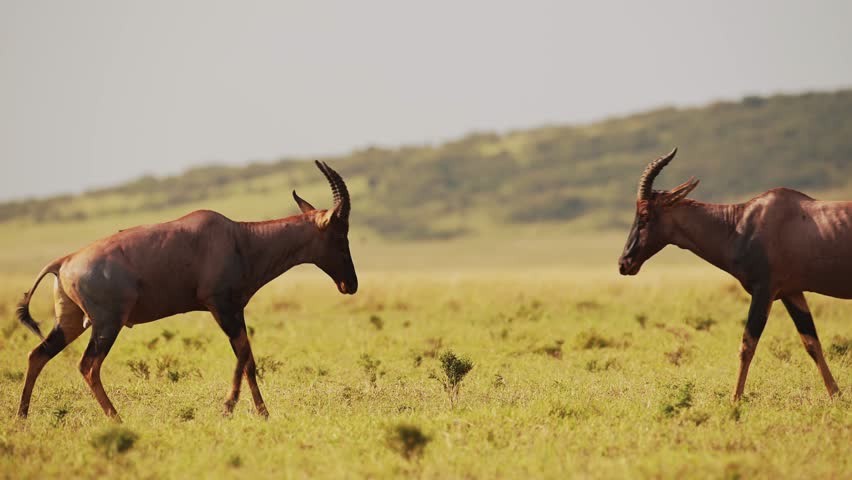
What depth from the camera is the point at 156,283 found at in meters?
12.0

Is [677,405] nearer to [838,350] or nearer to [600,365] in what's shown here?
[600,365]

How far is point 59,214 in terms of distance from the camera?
140 m

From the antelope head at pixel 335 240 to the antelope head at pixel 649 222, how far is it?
3.28m

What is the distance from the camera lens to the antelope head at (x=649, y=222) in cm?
1362

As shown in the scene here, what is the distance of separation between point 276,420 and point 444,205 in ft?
403

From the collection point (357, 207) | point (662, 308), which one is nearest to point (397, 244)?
point (357, 207)

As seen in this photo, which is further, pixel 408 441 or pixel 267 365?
pixel 267 365

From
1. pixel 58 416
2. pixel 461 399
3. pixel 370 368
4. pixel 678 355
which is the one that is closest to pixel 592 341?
pixel 678 355

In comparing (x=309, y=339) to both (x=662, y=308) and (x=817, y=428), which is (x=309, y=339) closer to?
(x=662, y=308)

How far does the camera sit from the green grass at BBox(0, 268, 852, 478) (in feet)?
31.3

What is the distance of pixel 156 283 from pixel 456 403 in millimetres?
3545

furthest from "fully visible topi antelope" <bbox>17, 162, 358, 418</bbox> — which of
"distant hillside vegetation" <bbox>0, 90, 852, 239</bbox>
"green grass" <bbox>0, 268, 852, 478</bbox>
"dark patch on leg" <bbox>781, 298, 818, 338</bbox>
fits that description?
"distant hillside vegetation" <bbox>0, 90, 852, 239</bbox>

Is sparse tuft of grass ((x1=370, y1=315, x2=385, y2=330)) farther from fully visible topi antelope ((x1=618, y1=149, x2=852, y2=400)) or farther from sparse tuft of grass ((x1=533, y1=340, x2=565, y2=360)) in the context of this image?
fully visible topi antelope ((x1=618, y1=149, x2=852, y2=400))

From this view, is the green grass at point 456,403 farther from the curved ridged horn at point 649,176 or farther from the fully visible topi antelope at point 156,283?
the curved ridged horn at point 649,176
